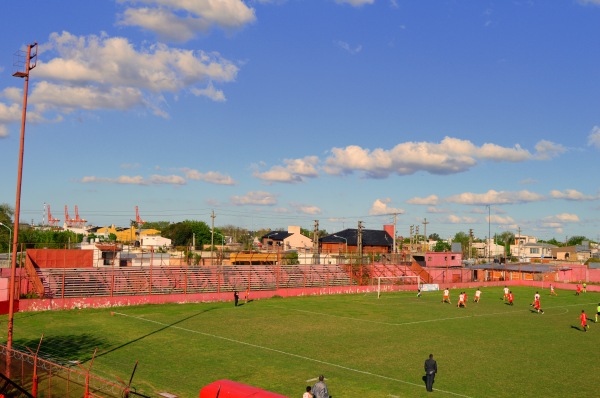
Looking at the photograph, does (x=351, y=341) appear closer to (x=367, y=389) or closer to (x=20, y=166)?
(x=367, y=389)

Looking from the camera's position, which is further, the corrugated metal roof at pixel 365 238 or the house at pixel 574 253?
the house at pixel 574 253

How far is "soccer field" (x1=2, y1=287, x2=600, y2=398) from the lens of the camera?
81.9 ft

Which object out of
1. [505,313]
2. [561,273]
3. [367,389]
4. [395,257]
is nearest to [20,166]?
[367,389]

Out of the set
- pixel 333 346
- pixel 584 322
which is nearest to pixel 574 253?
pixel 584 322

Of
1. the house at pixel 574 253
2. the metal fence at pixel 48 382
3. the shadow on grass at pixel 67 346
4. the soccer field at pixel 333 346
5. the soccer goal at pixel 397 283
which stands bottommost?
the shadow on grass at pixel 67 346

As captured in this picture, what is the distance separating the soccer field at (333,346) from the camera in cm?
2497

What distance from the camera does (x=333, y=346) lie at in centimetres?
3375

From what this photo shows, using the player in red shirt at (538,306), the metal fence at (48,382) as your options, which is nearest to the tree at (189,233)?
the player in red shirt at (538,306)

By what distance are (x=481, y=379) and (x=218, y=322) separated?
21600 mm

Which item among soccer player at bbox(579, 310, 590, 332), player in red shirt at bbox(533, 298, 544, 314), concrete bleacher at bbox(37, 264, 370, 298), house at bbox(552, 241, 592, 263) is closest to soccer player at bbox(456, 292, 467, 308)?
player in red shirt at bbox(533, 298, 544, 314)

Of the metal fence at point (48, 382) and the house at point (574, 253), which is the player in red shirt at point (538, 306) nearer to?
the metal fence at point (48, 382)

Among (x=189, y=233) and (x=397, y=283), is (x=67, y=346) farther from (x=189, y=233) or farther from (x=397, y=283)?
(x=189, y=233)

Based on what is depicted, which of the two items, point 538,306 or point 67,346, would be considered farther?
point 538,306

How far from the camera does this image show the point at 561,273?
96750mm
